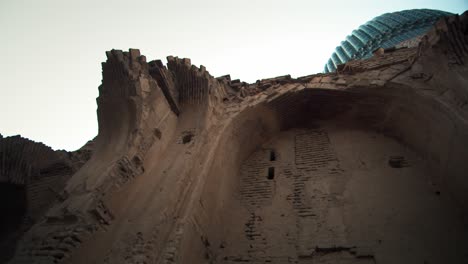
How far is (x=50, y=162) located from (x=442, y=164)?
8305mm

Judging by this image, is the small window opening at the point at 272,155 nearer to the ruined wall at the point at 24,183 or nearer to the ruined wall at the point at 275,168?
the ruined wall at the point at 275,168

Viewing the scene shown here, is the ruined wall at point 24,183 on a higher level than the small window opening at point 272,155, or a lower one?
lower

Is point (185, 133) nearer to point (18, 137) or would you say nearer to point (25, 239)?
point (25, 239)

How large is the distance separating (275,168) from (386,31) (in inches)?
1399

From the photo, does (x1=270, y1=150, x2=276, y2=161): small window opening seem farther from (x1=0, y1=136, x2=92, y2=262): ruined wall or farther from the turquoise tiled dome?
the turquoise tiled dome

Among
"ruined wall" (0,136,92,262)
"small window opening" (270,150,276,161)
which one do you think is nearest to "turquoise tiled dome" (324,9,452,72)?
"small window opening" (270,150,276,161)

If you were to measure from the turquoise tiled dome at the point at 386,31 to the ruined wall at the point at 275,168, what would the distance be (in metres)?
24.7

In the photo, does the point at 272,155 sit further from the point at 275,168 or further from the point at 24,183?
the point at 24,183

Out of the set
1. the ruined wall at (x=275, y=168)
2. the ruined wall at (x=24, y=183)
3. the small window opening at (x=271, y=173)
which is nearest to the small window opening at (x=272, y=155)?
the ruined wall at (x=275, y=168)

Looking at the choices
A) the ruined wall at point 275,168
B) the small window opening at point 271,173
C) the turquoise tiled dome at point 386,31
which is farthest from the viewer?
the turquoise tiled dome at point 386,31

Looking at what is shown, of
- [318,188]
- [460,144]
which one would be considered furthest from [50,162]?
[460,144]

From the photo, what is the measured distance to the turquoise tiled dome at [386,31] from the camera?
31.2 metres

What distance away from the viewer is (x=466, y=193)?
4523 mm

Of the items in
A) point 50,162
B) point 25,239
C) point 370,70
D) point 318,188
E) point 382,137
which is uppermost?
point 370,70
